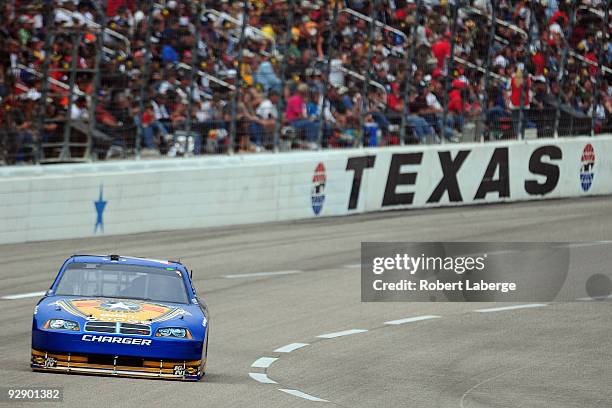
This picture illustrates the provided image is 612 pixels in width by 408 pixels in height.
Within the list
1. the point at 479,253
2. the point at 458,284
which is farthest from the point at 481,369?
the point at 479,253

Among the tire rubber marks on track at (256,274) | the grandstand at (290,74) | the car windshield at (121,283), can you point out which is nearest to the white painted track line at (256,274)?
the tire rubber marks on track at (256,274)

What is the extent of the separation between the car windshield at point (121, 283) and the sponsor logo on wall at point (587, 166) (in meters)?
16.9

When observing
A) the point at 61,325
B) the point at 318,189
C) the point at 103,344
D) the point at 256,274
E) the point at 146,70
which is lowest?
the point at 256,274

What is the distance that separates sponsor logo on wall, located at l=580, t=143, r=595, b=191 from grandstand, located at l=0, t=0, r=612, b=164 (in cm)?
61

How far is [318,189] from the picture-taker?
23.9 meters

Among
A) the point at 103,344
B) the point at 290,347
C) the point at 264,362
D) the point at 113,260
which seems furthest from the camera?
the point at 290,347

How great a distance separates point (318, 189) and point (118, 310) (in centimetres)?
1350

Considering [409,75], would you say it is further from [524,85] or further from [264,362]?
[264,362]

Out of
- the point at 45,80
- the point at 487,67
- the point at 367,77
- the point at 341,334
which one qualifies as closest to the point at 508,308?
the point at 341,334

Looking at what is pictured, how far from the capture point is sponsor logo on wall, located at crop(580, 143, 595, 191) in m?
27.0

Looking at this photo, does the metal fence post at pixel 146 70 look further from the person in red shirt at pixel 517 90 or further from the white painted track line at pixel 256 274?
the person in red shirt at pixel 517 90

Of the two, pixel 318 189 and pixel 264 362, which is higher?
pixel 318 189

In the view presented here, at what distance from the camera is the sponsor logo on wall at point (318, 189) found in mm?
23750

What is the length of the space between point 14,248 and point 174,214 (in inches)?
122
